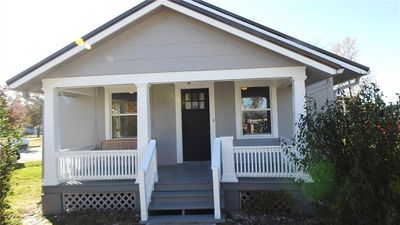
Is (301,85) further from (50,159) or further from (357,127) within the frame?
(50,159)

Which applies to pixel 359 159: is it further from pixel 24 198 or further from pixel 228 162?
pixel 24 198

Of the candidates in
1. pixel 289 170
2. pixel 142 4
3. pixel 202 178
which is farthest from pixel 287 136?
pixel 142 4

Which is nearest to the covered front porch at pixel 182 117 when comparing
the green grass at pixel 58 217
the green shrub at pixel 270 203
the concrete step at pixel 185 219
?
the green shrub at pixel 270 203

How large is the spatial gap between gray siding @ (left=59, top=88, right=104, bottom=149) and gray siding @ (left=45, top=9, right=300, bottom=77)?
2502mm

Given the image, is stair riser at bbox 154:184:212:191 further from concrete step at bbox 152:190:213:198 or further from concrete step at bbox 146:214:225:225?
concrete step at bbox 146:214:225:225

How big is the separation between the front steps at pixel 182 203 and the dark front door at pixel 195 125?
269cm

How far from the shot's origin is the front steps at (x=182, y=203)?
22.5 feet

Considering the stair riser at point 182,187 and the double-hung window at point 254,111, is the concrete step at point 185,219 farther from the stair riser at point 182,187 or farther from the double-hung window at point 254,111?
the double-hung window at point 254,111

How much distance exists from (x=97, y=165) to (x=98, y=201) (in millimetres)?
809

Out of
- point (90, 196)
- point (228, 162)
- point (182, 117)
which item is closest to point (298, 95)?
point (228, 162)

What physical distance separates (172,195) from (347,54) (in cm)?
2969

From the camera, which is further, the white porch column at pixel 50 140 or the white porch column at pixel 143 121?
the white porch column at pixel 50 140

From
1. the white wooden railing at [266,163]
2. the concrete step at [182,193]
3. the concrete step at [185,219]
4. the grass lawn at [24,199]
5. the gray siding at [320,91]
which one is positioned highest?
the gray siding at [320,91]

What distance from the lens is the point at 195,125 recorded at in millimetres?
10219
